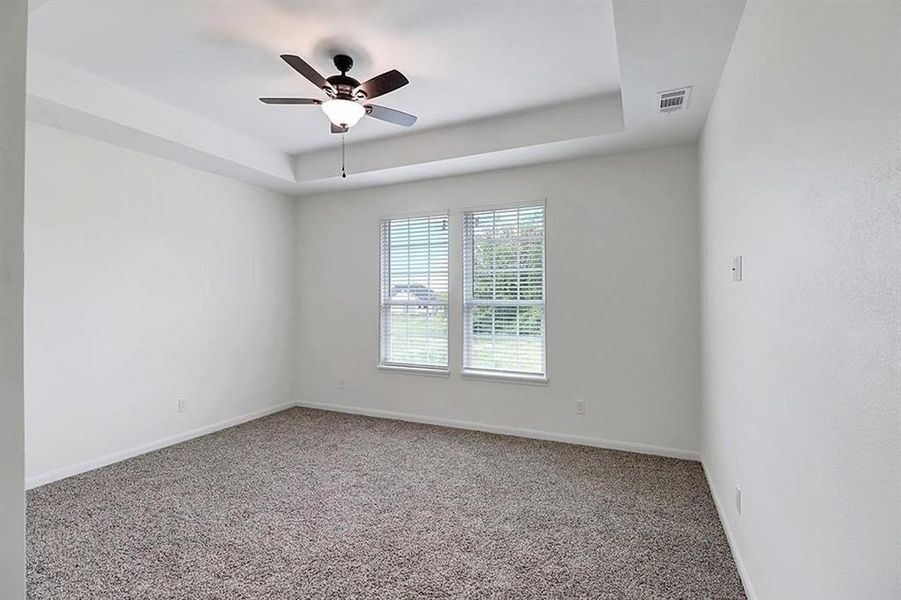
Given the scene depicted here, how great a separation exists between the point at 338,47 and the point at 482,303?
2626 millimetres

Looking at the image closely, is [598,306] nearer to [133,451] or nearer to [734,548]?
[734,548]

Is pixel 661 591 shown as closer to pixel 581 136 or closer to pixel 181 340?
pixel 581 136

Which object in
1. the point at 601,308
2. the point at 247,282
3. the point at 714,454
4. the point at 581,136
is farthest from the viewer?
the point at 247,282

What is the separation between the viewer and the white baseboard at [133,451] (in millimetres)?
3309

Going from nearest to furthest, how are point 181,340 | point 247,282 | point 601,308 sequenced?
point 601,308, point 181,340, point 247,282

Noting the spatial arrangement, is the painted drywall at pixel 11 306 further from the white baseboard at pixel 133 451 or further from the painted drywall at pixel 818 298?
the white baseboard at pixel 133 451

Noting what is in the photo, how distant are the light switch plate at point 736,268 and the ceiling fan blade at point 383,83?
1.97 metres

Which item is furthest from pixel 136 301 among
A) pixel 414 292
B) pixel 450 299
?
pixel 450 299

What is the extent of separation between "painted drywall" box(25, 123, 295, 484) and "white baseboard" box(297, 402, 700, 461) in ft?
3.07

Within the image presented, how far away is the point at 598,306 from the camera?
409cm

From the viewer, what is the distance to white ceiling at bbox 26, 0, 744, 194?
238 centimetres

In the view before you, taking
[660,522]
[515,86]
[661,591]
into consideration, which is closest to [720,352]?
[660,522]

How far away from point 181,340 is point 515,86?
3.71 m

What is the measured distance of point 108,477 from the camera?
3.41 m
